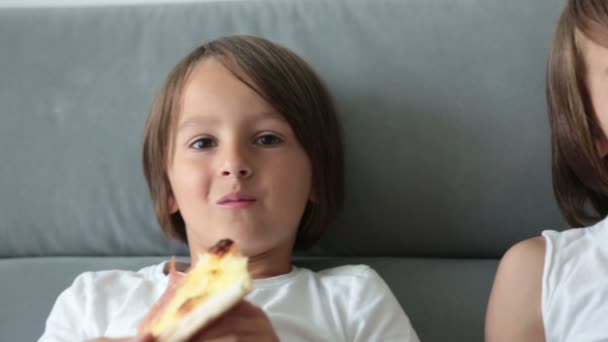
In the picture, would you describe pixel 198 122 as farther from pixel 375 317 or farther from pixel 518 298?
pixel 518 298

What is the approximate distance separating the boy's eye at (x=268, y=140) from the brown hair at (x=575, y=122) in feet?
1.35

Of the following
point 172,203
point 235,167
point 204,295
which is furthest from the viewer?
point 172,203

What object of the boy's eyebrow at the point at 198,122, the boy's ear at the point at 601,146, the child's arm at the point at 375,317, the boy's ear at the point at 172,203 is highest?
the boy's eyebrow at the point at 198,122

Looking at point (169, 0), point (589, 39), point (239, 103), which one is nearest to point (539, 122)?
point (589, 39)

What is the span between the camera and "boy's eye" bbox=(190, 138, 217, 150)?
101 centimetres

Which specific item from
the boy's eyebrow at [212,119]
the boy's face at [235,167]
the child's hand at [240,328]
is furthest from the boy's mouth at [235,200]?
the child's hand at [240,328]

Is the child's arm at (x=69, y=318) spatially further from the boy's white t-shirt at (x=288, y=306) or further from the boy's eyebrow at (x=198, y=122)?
the boy's eyebrow at (x=198, y=122)

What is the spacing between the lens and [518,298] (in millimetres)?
979

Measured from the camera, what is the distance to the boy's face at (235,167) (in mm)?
973

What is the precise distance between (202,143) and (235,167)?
87 mm

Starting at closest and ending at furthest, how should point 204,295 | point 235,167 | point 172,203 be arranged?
point 204,295, point 235,167, point 172,203

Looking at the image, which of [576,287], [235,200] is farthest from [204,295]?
[576,287]

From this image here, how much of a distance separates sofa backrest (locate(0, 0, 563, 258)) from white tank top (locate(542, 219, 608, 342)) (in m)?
0.13

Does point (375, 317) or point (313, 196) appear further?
point (313, 196)
